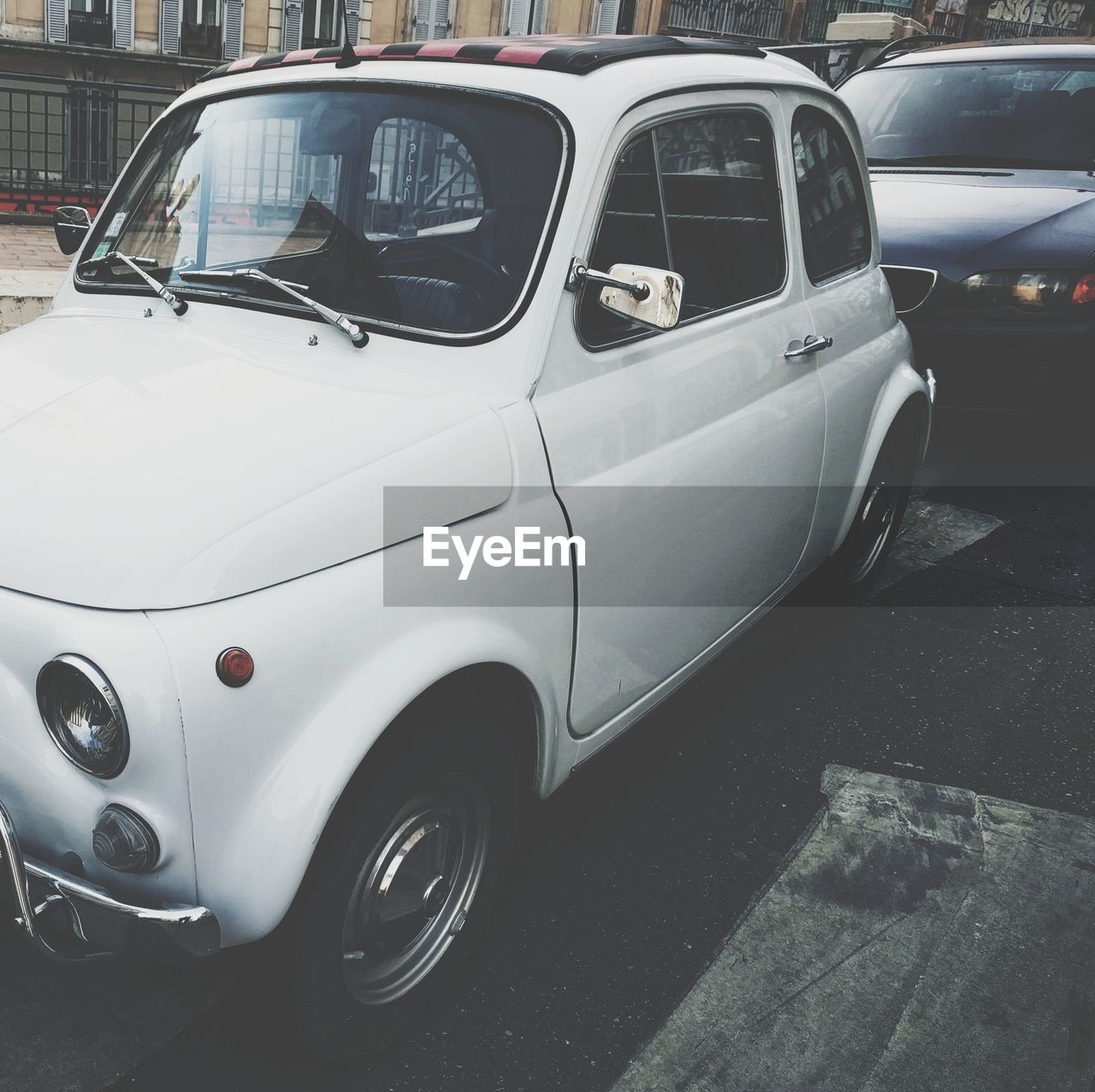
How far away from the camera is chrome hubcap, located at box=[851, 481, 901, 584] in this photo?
14.3 ft

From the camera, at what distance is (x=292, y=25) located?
24.4m

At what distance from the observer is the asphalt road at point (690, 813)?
241cm

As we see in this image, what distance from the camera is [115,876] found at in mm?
1936

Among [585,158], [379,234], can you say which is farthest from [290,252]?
[585,158]

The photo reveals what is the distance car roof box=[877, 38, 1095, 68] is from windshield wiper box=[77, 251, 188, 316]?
5808 mm

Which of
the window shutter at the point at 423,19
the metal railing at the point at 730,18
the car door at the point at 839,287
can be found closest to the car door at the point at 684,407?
the car door at the point at 839,287

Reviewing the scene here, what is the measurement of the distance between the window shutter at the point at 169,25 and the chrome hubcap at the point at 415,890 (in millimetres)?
24740

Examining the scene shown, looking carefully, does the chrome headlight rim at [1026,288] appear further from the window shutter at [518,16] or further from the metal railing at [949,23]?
the metal railing at [949,23]

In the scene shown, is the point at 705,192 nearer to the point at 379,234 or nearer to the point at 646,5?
the point at 379,234

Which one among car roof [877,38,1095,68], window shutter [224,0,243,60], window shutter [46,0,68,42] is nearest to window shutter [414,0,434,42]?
window shutter [224,0,243,60]

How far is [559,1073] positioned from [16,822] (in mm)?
1185

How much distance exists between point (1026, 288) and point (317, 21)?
72.2 ft

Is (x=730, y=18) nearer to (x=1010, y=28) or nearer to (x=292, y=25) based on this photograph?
(x=1010, y=28)

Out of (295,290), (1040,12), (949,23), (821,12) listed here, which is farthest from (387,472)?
(1040,12)
